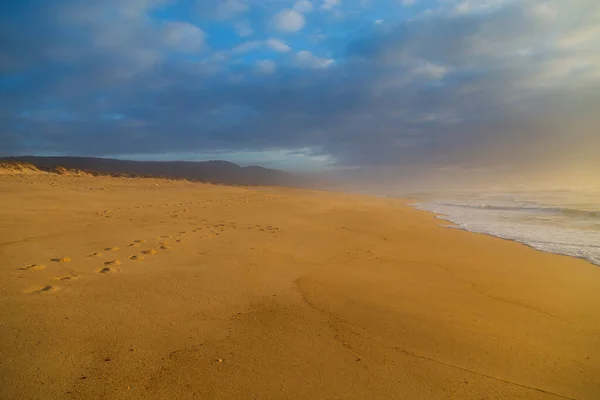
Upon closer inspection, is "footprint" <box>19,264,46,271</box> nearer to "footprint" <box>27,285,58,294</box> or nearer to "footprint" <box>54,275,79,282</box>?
"footprint" <box>54,275,79,282</box>

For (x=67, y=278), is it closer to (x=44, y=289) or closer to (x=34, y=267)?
(x=44, y=289)

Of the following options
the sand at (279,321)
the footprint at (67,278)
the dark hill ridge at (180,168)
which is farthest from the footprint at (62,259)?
the dark hill ridge at (180,168)

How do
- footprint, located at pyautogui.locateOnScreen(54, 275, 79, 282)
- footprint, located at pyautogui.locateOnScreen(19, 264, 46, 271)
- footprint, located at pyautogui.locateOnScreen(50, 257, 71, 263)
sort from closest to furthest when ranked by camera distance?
footprint, located at pyautogui.locateOnScreen(54, 275, 79, 282)
footprint, located at pyautogui.locateOnScreen(19, 264, 46, 271)
footprint, located at pyautogui.locateOnScreen(50, 257, 71, 263)

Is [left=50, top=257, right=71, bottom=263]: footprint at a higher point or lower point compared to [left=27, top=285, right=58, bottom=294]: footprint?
higher

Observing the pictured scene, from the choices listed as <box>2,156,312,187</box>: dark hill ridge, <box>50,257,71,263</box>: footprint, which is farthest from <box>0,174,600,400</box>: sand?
<box>2,156,312,187</box>: dark hill ridge

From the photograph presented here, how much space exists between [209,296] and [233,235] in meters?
3.88

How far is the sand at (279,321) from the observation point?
2580 millimetres

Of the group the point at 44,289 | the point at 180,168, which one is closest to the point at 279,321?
the point at 44,289

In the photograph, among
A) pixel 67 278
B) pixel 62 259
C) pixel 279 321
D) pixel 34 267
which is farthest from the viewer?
pixel 62 259

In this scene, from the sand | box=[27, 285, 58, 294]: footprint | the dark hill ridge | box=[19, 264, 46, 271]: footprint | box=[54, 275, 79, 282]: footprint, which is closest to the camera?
the sand

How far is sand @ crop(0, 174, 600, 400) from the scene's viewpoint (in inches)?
102

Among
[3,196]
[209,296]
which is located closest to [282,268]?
[209,296]

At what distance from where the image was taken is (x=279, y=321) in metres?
3.61

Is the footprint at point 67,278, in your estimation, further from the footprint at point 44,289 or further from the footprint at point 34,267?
the footprint at point 34,267
